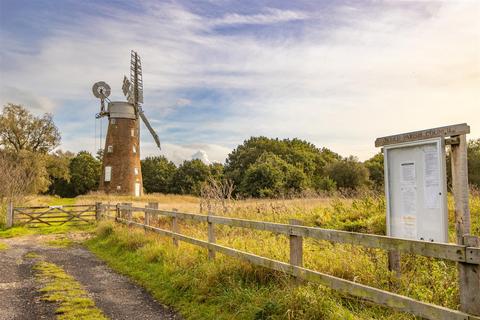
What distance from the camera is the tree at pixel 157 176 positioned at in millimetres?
67594

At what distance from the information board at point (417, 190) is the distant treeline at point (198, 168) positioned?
1967 cm

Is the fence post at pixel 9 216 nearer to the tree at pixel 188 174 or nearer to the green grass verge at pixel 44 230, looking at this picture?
the green grass verge at pixel 44 230

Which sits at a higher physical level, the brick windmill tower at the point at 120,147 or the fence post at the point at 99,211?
the brick windmill tower at the point at 120,147

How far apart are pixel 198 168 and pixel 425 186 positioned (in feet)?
201

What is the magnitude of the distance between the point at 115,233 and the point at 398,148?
37.0ft

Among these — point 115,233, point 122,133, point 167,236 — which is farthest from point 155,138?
point 167,236

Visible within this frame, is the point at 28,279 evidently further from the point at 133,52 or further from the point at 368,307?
the point at 133,52

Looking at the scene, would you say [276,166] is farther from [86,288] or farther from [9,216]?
[86,288]

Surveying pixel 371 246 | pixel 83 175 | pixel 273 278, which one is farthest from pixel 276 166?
pixel 371 246

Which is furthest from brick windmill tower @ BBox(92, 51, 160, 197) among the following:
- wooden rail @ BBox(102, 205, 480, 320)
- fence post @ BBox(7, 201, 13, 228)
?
wooden rail @ BBox(102, 205, 480, 320)

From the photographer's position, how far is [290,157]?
193 feet

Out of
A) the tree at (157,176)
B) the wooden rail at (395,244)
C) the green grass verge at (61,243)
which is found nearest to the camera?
the wooden rail at (395,244)

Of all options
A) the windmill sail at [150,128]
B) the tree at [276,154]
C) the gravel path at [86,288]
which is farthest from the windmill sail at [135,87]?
the gravel path at [86,288]

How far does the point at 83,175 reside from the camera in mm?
63625
